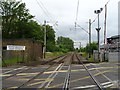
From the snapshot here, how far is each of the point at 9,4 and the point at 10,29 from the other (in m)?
6.13

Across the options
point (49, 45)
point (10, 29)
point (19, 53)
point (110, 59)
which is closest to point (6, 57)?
point (19, 53)

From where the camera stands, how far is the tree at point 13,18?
167 ft

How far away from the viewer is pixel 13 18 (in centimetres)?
5147

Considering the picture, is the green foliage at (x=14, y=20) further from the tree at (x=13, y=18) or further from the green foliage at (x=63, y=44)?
the green foliage at (x=63, y=44)

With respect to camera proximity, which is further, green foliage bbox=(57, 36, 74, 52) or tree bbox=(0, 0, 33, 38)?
green foliage bbox=(57, 36, 74, 52)

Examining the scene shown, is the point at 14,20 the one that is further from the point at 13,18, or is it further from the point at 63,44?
the point at 63,44

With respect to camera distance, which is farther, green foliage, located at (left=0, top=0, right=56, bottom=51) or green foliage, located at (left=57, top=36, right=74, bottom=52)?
green foliage, located at (left=57, top=36, right=74, bottom=52)

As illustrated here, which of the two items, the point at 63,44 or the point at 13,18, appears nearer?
the point at 13,18

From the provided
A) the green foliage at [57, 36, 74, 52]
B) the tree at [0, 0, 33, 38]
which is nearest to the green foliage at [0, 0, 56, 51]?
the tree at [0, 0, 33, 38]

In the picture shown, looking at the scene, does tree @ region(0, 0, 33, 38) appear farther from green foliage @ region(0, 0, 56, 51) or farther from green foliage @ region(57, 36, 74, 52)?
green foliage @ region(57, 36, 74, 52)

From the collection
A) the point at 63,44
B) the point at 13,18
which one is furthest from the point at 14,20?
the point at 63,44

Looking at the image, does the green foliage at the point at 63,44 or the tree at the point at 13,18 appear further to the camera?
the green foliage at the point at 63,44

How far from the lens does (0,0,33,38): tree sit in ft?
167

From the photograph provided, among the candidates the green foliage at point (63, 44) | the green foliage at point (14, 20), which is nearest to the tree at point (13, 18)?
the green foliage at point (14, 20)
